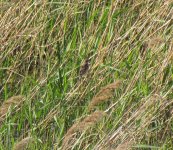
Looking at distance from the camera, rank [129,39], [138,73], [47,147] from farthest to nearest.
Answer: [129,39] → [138,73] → [47,147]

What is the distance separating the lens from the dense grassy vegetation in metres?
2.98

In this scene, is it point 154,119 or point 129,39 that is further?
point 129,39

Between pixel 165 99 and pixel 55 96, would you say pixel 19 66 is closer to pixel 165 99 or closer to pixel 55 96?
pixel 55 96

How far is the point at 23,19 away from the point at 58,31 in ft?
0.67

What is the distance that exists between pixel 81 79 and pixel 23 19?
609 mm

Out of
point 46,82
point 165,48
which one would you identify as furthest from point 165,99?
point 46,82

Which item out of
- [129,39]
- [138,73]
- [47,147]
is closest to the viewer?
[47,147]

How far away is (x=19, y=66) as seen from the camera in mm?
3641

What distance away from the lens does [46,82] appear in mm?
3377

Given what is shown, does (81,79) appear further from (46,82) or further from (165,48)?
(165,48)

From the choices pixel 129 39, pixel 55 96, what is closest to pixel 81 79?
pixel 55 96

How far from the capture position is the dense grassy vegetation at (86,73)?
298 centimetres

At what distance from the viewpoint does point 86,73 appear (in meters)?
3.36

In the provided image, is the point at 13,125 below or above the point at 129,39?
below
